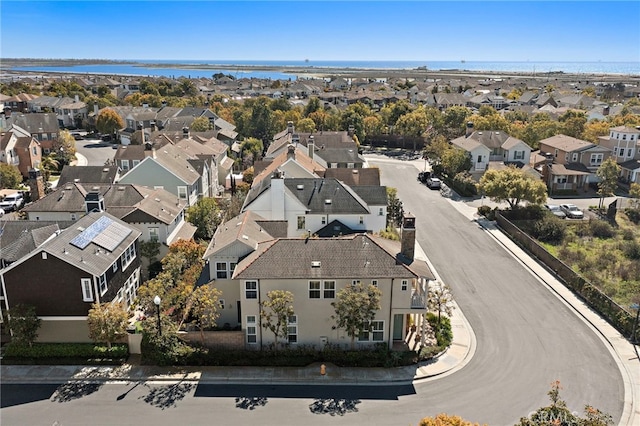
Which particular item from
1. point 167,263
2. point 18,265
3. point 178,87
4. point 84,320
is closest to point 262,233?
point 167,263

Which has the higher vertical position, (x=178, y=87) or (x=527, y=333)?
(x=178, y=87)

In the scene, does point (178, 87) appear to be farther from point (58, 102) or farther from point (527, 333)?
point (527, 333)

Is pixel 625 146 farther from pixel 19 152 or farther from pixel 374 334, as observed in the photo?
pixel 19 152

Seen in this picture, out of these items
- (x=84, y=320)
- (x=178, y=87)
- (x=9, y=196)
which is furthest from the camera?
(x=178, y=87)

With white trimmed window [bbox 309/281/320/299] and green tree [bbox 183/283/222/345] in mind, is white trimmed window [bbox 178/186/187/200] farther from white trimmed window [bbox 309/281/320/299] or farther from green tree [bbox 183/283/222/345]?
white trimmed window [bbox 309/281/320/299]

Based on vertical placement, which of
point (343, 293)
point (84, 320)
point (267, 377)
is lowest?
point (267, 377)

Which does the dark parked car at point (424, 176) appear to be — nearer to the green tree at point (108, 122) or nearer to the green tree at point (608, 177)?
the green tree at point (608, 177)

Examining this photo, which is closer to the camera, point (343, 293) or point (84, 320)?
point (343, 293)

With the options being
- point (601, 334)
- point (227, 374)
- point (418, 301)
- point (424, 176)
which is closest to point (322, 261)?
point (418, 301)
